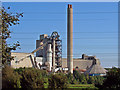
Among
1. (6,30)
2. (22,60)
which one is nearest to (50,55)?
(22,60)

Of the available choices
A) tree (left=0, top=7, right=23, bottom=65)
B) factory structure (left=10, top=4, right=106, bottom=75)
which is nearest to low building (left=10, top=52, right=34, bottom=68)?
factory structure (left=10, top=4, right=106, bottom=75)

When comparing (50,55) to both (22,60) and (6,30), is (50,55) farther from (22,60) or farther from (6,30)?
(6,30)

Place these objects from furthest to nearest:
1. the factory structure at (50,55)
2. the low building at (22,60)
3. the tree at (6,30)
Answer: the factory structure at (50,55) → the low building at (22,60) → the tree at (6,30)

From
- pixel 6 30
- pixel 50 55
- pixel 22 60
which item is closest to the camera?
pixel 6 30

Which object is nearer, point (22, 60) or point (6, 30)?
point (6, 30)

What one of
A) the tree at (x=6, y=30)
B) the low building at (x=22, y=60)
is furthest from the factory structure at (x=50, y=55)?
the tree at (x=6, y=30)

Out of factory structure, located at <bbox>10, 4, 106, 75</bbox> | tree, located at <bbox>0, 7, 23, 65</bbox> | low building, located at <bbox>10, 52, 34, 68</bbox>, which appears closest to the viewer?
tree, located at <bbox>0, 7, 23, 65</bbox>

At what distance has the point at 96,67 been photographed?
219 ft

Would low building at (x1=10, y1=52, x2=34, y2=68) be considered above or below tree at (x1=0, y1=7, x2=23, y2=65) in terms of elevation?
below

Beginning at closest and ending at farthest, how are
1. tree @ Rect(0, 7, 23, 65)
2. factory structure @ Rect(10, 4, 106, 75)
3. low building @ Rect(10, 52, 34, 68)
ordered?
tree @ Rect(0, 7, 23, 65)
low building @ Rect(10, 52, 34, 68)
factory structure @ Rect(10, 4, 106, 75)

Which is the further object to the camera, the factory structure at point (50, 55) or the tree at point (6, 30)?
the factory structure at point (50, 55)

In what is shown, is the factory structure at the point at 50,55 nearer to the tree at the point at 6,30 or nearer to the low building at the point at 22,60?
the low building at the point at 22,60

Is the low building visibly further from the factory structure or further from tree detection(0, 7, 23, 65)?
tree detection(0, 7, 23, 65)

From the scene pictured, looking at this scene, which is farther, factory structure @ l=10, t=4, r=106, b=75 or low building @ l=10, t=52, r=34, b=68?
factory structure @ l=10, t=4, r=106, b=75
